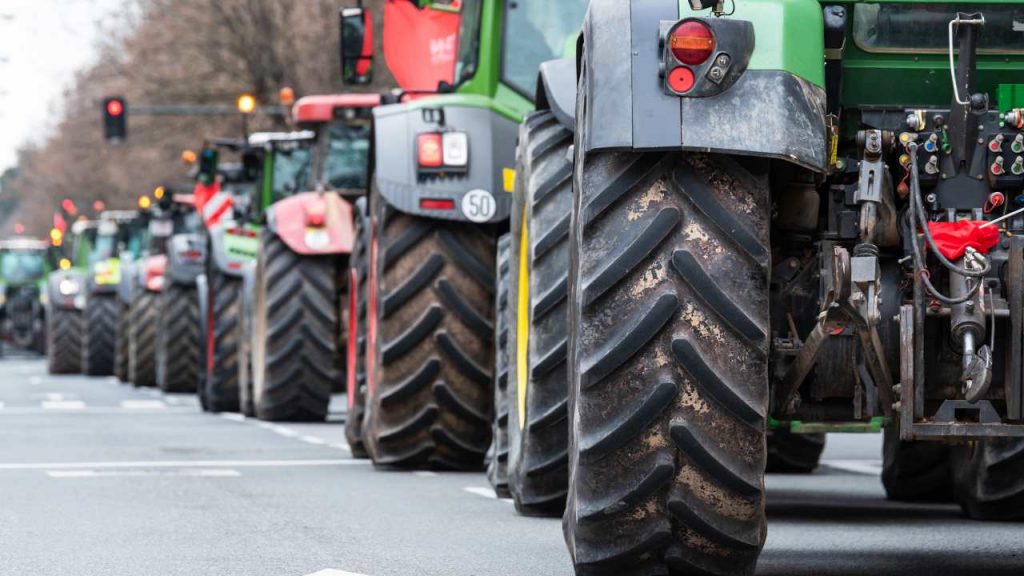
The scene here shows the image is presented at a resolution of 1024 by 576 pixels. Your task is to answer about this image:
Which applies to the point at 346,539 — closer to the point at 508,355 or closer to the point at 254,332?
the point at 508,355

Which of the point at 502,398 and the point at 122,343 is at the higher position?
the point at 502,398

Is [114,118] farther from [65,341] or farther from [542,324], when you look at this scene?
[542,324]

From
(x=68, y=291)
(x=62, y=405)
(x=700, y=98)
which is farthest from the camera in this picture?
(x=68, y=291)

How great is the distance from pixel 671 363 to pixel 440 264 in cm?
615

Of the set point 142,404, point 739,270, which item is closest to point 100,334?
point 142,404

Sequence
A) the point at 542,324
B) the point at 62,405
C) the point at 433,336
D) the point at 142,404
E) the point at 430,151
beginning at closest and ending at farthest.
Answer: the point at 542,324 → the point at 430,151 → the point at 433,336 → the point at 62,405 → the point at 142,404

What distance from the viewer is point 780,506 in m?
10.2

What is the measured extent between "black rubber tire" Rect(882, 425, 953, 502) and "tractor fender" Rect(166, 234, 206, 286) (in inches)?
632

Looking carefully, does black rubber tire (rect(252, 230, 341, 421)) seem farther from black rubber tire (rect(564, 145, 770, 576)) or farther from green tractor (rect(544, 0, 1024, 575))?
black rubber tire (rect(564, 145, 770, 576))

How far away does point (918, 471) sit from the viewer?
10203mm

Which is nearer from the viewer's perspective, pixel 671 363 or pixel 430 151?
pixel 671 363

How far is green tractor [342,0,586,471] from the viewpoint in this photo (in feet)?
38.6

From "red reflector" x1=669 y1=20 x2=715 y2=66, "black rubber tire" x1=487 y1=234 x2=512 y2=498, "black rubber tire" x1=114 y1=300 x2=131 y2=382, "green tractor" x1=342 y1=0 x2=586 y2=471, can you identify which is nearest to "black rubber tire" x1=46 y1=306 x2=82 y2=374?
"black rubber tire" x1=114 y1=300 x2=131 y2=382

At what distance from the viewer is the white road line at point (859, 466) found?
12.9 metres
